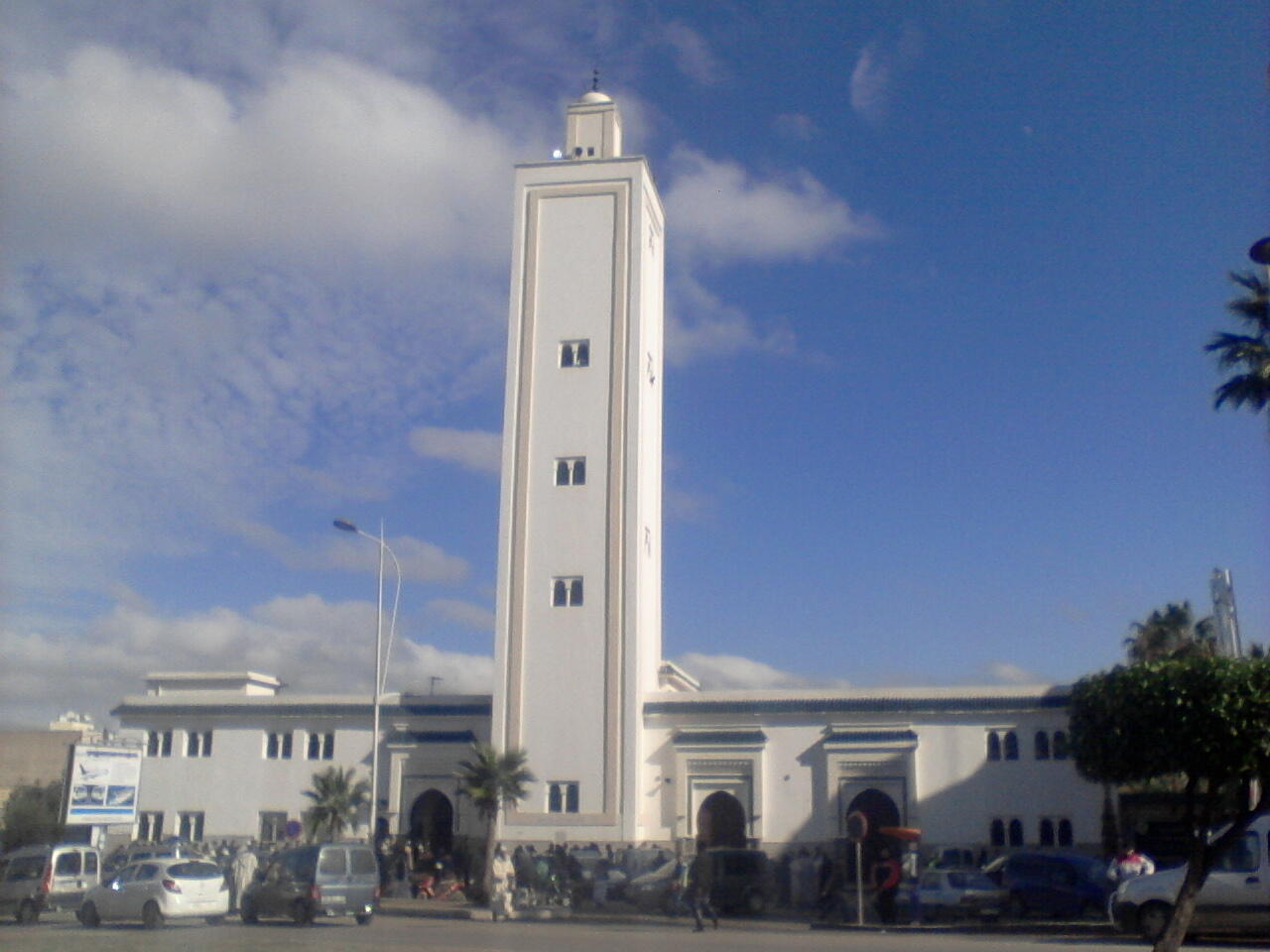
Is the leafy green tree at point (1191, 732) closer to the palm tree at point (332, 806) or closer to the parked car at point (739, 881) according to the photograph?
the parked car at point (739, 881)

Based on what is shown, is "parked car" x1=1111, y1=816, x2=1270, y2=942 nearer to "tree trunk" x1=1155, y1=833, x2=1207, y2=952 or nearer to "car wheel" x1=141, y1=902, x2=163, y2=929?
"tree trunk" x1=1155, y1=833, x2=1207, y2=952

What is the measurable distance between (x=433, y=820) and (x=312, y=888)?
16.1 meters

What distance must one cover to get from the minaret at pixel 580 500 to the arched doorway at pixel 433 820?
11.9ft

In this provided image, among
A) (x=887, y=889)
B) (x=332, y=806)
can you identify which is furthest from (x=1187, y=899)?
(x=332, y=806)

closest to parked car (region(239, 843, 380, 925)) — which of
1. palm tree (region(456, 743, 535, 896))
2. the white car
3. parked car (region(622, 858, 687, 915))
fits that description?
the white car

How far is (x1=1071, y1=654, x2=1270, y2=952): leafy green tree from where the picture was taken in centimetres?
1492

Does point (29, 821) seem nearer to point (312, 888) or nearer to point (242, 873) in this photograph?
point (242, 873)

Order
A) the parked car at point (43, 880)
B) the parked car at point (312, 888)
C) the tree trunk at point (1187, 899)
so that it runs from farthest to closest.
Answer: the parked car at point (43, 880)
the parked car at point (312, 888)
the tree trunk at point (1187, 899)

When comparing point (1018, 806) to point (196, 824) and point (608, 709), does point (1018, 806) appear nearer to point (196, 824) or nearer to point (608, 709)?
point (608, 709)

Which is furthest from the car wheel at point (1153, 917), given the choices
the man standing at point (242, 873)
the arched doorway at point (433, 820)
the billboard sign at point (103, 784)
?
the billboard sign at point (103, 784)

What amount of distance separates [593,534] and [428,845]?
39.0 feet

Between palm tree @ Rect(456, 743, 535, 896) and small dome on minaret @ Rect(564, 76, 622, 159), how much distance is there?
21604 mm

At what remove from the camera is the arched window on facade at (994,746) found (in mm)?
37156

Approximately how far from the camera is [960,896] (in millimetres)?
27828
